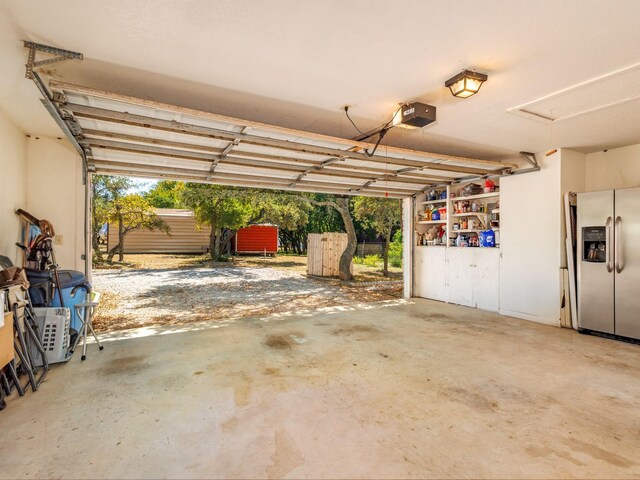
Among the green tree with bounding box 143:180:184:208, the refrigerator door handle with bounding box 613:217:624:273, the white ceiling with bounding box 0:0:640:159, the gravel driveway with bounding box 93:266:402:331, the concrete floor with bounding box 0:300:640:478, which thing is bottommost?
the concrete floor with bounding box 0:300:640:478

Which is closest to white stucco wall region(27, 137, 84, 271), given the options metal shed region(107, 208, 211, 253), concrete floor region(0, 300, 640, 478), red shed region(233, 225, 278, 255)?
concrete floor region(0, 300, 640, 478)

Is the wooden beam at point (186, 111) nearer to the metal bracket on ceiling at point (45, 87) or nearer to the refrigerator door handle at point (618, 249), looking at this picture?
the metal bracket on ceiling at point (45, 87)

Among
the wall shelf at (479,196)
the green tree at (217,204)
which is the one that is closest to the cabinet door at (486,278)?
the wall shelf at (479,196)

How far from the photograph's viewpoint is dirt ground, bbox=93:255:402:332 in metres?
5.57

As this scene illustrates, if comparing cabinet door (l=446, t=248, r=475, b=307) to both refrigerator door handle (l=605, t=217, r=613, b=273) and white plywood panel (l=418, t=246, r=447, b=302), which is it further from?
refrigerator door handle (l=605, t=217, r=613, b=273)

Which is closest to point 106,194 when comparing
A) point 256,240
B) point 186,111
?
point 256,240

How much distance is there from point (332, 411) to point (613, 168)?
570 cm

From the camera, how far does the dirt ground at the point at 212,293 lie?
18.3ft

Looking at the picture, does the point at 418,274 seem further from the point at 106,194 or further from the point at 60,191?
the point at 106,194

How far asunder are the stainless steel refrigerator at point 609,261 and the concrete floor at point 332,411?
0.37 meters

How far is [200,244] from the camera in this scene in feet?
60.5

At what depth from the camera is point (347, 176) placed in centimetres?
575

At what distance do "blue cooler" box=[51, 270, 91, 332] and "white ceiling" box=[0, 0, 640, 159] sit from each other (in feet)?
5.93

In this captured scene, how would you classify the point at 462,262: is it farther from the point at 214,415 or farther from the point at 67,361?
the point at 67,361
